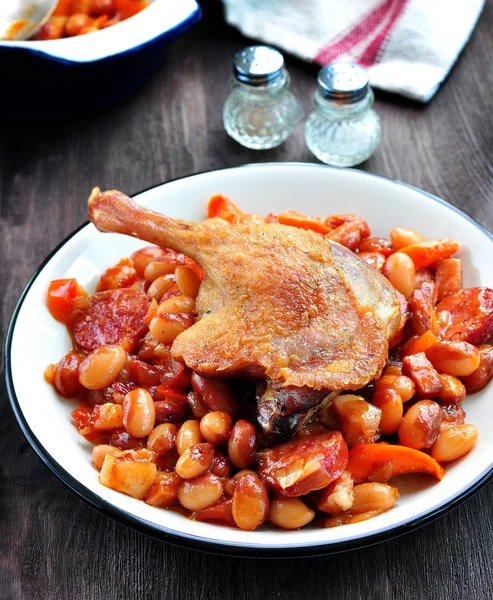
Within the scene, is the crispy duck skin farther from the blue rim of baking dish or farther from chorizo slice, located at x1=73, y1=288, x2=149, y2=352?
the blue rim of baking dish

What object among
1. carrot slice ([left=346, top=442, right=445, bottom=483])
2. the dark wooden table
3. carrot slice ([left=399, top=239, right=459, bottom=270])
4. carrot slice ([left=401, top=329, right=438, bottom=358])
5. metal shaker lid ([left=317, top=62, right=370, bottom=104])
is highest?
metal shaker lid ([left=317, top=62, right=370, bottom=104])

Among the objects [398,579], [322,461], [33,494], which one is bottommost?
[33,494]

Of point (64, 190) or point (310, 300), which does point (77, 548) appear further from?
point (64, 190)

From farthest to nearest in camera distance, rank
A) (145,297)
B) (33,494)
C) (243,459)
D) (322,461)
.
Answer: (145,297), (33,494), (243,459), (322,461)

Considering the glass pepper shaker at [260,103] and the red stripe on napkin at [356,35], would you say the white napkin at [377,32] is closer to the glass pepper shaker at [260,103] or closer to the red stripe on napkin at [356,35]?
the red stripe on napkin at [356,35]

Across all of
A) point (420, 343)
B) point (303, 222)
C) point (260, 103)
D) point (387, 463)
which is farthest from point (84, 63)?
point (387, 463)

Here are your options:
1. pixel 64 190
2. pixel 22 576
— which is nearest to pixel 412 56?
pixel 64 190

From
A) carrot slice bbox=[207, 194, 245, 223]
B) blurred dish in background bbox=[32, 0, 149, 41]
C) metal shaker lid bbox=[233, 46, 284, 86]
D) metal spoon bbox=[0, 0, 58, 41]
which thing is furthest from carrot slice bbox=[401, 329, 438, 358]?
metal spoon bbox=[0, 0, 58, 41]
